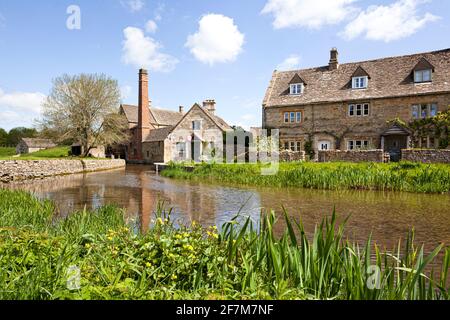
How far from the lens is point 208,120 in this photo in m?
39.8

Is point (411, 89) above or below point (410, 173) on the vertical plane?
above

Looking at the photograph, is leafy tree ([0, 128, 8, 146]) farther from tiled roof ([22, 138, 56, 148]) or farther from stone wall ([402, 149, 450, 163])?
stone wall ([402, 149, 450, 163])

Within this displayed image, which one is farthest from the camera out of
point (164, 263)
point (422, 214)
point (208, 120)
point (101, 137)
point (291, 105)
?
point (101, 137)

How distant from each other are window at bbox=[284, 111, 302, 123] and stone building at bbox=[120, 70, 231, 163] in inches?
365

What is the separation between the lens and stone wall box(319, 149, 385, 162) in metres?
22.3

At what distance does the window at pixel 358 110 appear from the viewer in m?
29.2

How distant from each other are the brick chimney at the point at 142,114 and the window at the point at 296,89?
25896 mm

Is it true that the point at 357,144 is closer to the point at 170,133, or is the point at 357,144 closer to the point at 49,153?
the point at 170,133

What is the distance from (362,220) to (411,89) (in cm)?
2261

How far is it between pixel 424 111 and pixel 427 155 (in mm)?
8171

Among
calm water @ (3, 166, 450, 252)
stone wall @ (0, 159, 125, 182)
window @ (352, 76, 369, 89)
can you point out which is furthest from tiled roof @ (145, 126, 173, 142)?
calm water @ (3, 166, 450, 252)

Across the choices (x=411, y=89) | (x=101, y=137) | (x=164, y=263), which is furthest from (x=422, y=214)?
(x=101, y=137)
